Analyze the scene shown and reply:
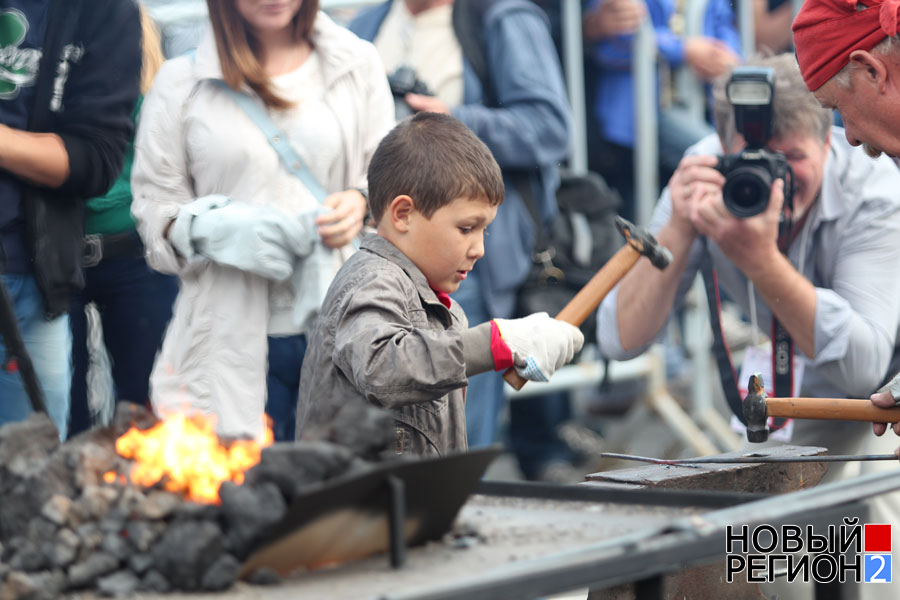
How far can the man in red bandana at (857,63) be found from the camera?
2.88 m

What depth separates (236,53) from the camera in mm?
3822

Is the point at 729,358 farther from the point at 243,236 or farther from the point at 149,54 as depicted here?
the point at 149,54

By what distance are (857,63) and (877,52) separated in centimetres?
6

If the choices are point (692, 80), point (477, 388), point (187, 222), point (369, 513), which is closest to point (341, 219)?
point (187, 222)

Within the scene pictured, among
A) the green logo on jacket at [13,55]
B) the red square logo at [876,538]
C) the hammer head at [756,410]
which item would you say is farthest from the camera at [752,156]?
the green logo on jacket at [13,55]

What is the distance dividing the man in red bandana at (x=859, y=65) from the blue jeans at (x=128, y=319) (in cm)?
208

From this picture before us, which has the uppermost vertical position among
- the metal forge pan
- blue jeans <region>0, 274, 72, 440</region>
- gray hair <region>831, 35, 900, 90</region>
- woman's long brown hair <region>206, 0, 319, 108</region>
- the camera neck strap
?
gray hair <region>831, 35, 900, 90</region>

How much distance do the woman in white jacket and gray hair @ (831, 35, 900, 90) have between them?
1.37 metres

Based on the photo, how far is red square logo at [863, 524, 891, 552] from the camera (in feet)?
7.91

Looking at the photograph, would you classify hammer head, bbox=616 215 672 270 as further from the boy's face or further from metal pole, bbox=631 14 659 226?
metal pole, bbox=631 14 659 226

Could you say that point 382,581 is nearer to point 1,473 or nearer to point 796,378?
point 1,473

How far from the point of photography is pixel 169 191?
3814mm

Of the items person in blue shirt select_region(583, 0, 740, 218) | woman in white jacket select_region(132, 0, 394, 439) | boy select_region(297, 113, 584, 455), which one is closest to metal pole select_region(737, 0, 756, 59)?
person in blue shirt select_region(583, 0, 740, 218)

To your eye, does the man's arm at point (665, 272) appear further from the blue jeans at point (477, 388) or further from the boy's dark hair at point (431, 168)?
the boy's dark hair at point (431, 168)
